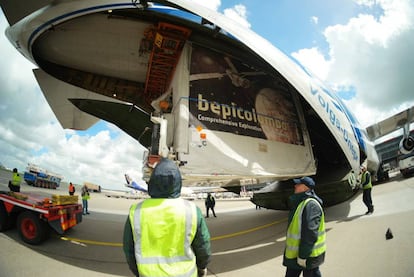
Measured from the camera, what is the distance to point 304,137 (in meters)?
6.59

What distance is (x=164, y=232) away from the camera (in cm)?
146

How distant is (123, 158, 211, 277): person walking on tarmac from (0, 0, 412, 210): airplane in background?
3248 mm

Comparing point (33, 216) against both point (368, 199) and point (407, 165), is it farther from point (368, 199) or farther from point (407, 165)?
point (407, 165)

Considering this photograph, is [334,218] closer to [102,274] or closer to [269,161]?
[269,161]

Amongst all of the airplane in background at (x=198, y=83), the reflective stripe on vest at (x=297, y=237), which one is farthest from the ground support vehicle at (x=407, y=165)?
the reflective stripe on vest at (x=297, y=237)

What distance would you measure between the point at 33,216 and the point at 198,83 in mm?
5293

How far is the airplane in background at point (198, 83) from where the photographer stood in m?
4.98

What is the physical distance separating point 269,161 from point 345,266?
2.88 m

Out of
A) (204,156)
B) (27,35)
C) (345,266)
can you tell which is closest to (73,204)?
(204,156)

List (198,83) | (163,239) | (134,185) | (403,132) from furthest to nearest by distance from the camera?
1. (134,185)
2. (403,132)
3. (198,83)
4. (163,239)

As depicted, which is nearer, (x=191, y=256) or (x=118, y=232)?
(x=191, y=256)

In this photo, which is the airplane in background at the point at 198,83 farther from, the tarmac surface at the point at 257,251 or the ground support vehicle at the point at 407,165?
→ the ground support vehicle at the point at 407,165

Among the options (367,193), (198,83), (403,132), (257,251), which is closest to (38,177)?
(198,83)

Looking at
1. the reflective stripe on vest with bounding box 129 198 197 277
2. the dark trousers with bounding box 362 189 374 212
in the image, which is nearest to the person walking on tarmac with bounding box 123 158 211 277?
the reflective stripe on vest with bounding box 129 198 197 277
